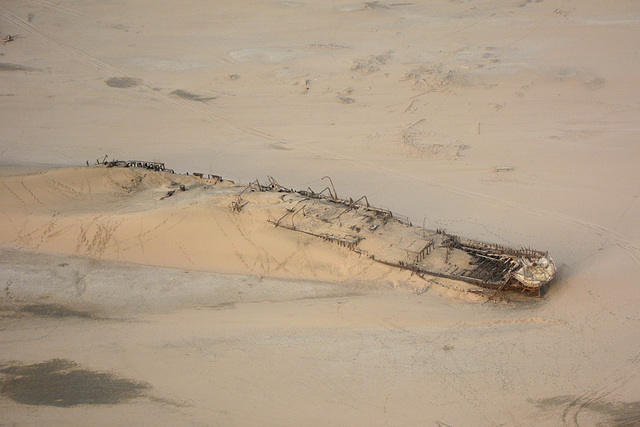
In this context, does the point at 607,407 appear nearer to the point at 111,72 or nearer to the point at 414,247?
the point at 414,247

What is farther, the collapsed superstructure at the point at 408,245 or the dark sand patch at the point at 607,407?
the collapsed superstructure at the point at 408,245

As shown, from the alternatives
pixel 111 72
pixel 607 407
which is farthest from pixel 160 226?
pixel 111 72

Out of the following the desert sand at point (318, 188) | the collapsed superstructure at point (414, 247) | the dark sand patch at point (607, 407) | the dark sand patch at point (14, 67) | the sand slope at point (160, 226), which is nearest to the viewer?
the dark sand patch at point (607, 407)

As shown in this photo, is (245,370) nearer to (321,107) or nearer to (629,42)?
(321,107)

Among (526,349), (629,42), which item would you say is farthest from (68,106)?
(629,42)

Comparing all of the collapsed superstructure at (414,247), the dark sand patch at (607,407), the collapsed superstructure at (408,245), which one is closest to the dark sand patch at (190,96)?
the collapsed superstructure at (408,245)

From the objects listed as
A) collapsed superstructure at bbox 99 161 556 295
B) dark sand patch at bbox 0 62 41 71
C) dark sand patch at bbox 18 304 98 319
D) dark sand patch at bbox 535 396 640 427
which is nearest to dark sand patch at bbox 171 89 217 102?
dark sand patch at bbox 0 62 41 71

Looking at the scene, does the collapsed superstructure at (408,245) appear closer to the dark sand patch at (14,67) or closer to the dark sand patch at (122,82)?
the dark sand patch at (122,82)
